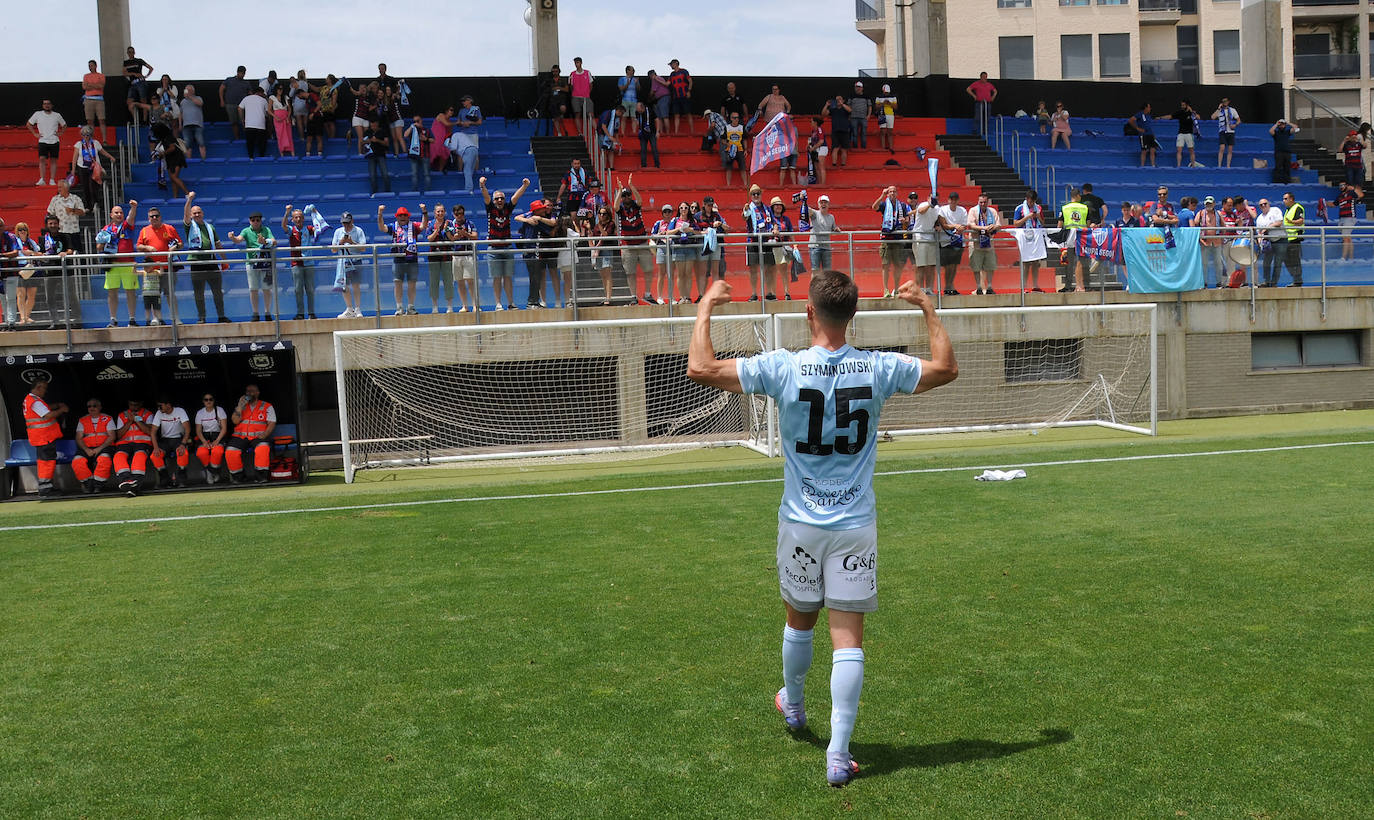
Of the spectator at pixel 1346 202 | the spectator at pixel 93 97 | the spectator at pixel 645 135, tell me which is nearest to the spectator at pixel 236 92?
the spectator at pixel 93 97

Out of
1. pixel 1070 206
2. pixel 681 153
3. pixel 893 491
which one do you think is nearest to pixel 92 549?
pixel 893 491

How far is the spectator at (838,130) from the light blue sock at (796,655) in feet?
77.8

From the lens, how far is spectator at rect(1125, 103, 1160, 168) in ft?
99.5

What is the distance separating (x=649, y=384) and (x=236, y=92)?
43.0ft

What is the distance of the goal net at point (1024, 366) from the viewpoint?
65.9 feet

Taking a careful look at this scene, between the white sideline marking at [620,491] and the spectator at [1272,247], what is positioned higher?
the spectator at [1272,247]

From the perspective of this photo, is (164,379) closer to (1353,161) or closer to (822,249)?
(822,249)

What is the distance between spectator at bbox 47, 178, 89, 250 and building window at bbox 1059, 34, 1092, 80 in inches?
1732

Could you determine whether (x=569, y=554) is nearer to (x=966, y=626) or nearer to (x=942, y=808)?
(x=966, y=626)

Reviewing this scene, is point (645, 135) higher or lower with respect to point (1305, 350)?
higher

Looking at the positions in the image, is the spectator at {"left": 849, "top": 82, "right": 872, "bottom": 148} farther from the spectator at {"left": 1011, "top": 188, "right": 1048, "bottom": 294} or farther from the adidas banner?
the adidas banner

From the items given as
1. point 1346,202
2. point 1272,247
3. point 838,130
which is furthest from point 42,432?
point 1346,202

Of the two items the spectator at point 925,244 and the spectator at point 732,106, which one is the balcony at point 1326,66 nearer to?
the spectator at point 732,106

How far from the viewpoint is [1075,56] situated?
55.2m
